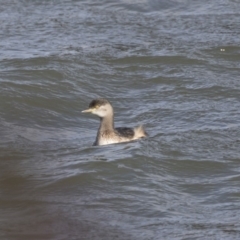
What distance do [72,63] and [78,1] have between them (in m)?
4.54

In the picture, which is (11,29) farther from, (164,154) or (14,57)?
(164,154)

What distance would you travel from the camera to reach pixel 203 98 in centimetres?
1369

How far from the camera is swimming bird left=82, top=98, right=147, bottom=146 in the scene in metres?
11.4

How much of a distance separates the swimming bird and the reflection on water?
0.22 metres

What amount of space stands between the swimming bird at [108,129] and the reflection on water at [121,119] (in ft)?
0.73

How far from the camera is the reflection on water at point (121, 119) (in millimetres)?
8547

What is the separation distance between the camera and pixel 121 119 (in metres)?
13.1

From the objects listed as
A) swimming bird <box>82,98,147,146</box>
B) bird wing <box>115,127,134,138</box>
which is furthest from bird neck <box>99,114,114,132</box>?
bird wing <box>115,127,134,138</box>

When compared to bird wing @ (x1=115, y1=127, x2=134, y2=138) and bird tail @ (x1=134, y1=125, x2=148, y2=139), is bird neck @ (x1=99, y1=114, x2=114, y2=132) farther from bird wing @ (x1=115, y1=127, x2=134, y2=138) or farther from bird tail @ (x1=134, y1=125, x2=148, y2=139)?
bird tail @ (x1=134, y1=125, x2=148, y2=139)

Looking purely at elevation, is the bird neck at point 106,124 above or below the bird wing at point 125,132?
above

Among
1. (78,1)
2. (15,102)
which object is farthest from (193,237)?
(78,1)

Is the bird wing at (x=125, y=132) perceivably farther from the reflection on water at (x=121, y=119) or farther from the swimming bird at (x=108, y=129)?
the reflection on water at (x=121, y=119)

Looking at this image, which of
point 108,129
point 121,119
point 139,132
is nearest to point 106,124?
point 108,129

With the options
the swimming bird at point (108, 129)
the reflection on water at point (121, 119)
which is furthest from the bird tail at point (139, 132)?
the reflection on water at point (121, 119)
